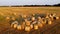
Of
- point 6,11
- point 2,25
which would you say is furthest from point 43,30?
point 6,11

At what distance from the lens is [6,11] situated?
1169 millimetres

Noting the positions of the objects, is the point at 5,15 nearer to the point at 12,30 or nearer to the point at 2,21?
the point at 2,21

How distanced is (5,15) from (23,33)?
0.32 metres

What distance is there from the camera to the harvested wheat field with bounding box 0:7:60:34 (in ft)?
2.96

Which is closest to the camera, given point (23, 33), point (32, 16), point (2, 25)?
point (23, 33)

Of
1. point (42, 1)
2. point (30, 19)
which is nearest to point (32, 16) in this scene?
point (30, 19)

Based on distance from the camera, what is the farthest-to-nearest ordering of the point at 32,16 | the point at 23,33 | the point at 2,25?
the point at 32,16, the point at 2,25, the point at 23,33

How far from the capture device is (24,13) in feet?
3.80

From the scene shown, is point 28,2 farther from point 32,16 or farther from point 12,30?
point 12,30

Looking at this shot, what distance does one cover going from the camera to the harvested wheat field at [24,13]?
901 mm

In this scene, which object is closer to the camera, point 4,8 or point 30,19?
point 30,19

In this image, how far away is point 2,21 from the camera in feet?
3.48

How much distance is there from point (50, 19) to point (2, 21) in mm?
361

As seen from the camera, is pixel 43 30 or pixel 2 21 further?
pixel 2 21
